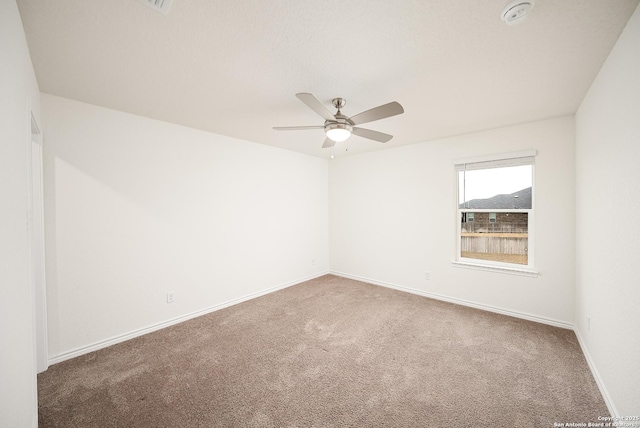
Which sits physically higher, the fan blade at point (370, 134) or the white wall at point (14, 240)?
the fan blade at point (370, 134)

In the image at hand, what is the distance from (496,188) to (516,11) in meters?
2.72

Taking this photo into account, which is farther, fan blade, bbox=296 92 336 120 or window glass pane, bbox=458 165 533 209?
window glass pane, bbox=458 165 533 209

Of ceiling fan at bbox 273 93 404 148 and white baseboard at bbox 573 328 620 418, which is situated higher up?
ceiling fan at bbox 273 93 404 148

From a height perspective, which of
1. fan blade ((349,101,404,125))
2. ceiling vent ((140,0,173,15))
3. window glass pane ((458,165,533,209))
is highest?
ceiling vent ((140,0,173,15))

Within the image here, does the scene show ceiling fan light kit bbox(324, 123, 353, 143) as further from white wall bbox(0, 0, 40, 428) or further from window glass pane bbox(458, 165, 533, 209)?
window glass pane bbox(458, 165, 533, 209)

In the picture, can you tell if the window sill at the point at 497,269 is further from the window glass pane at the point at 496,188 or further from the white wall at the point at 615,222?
the window glass pane at the point at 496,188

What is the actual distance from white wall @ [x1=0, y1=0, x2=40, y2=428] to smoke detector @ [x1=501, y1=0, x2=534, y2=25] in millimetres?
2447

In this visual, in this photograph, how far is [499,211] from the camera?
3.44m

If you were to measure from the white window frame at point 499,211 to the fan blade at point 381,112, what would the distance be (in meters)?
2.23

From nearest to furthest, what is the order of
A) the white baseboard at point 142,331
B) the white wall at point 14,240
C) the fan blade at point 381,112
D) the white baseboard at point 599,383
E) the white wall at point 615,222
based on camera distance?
1. the white wall at point 14,240
2. the white wall at point 615,222
3. the white baseboard at point 599,383
4. the fan blade at point 381,112
5. the white baseboard at point 142,331

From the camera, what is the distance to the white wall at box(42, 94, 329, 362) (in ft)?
7.77

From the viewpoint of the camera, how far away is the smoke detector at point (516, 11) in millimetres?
1260

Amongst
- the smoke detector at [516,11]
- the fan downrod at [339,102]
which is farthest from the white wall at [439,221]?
the smoke detector at [516,11]

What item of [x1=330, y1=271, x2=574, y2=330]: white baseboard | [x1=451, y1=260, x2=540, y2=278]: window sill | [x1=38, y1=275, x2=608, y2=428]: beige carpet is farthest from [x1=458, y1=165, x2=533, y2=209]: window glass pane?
[x1=38, y1=275, x2=608, y2=428]: beige carpet
